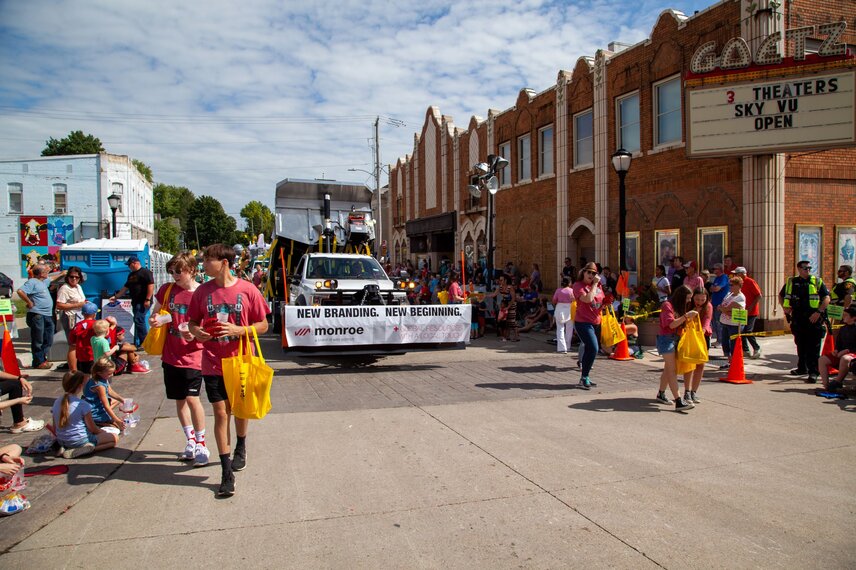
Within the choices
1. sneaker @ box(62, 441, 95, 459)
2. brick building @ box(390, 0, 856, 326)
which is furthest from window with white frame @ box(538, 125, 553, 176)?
sneaker @ box(62, 441, 95, 459)

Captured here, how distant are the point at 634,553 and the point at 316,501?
233 centimetres

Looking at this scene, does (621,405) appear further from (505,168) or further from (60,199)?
(60,199)

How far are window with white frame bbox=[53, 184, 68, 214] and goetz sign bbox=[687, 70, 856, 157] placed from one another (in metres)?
41.5

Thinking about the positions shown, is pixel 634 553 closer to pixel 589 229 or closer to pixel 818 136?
pixel 818 136

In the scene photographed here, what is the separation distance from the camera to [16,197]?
4038 cm

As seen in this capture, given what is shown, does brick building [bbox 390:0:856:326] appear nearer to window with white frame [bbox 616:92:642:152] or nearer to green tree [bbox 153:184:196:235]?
window with white frame [bbox 616:92:642:152]

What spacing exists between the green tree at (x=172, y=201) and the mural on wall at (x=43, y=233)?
5271 cm

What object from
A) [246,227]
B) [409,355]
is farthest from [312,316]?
[246,227]

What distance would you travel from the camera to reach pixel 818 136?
40.1 feet

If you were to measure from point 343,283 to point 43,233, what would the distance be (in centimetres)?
3785

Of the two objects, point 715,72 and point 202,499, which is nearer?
point 202,499

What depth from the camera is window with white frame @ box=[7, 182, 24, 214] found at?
40062mm

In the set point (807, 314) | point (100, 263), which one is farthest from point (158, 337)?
point (807, 314)

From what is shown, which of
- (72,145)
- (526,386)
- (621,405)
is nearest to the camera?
(621,405)
